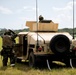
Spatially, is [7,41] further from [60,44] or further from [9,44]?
[60,44]

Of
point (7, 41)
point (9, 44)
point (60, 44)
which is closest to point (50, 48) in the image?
point (60, 44)

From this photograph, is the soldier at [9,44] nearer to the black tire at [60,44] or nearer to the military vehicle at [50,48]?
the military vehicle at [50,48]

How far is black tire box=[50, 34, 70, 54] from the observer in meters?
12.2

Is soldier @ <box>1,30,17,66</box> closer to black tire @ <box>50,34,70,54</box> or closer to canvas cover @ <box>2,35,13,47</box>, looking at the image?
canvas cover @ <box>2,35,13,47</box>

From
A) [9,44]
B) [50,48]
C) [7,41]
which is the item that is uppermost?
[7,41]

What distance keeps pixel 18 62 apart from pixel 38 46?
149 inches

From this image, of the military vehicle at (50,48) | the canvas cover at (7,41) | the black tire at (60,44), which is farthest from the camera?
the canvas cover at (7,41)

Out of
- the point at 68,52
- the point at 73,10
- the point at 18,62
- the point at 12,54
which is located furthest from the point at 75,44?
the point at 18,62

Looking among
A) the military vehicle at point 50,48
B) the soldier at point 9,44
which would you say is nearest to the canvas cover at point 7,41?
the soldier at point 9,44

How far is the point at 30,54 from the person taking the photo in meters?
13.1

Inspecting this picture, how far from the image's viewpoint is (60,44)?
1248cm

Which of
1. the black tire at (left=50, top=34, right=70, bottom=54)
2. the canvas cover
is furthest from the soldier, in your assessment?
the black tire at (left=50, top=34, right=70, bottom=54)

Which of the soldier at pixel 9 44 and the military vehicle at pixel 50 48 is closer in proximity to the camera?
the military vehicle at pixel 50 48

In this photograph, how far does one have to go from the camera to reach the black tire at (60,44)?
12211mm
